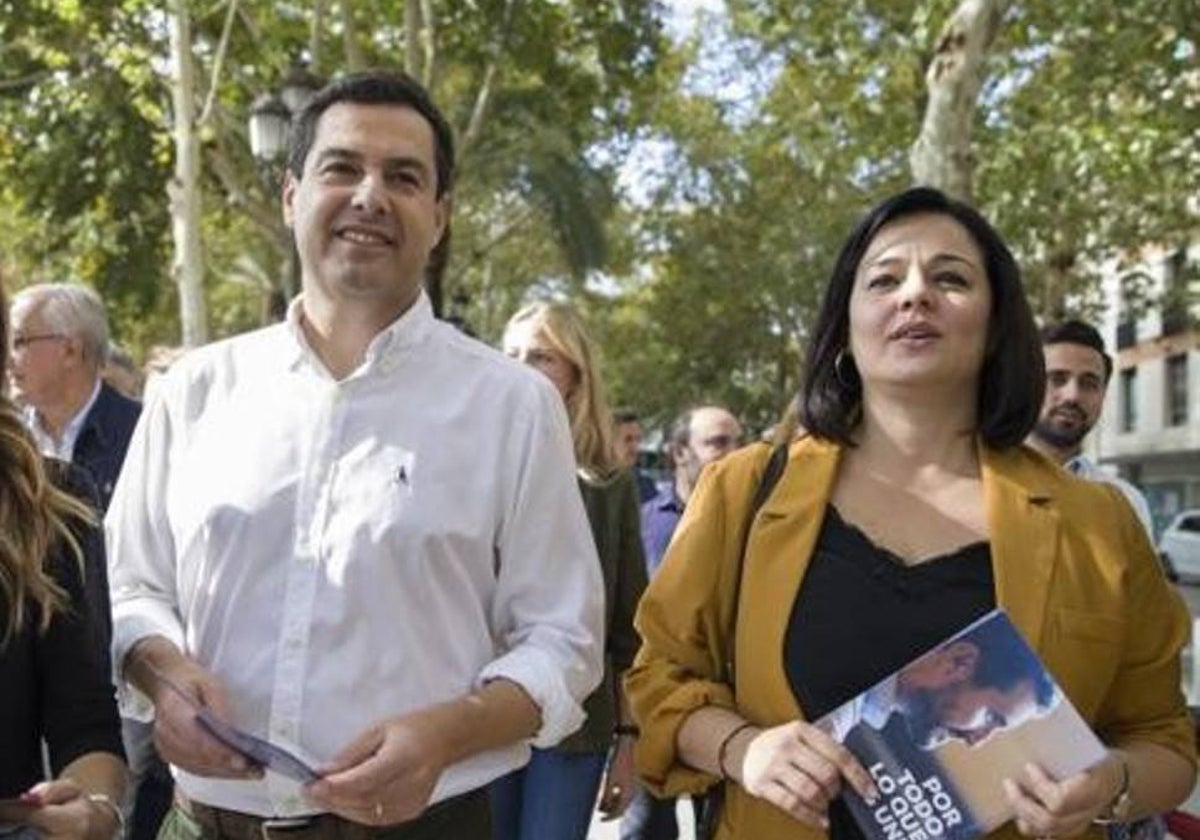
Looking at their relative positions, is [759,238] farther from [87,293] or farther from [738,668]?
[738,668]

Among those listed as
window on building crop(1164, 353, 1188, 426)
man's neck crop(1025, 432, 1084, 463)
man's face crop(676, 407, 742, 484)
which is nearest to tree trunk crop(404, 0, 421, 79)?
man's face crop(676, 407, 742, 484)

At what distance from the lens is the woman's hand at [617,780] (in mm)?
4547

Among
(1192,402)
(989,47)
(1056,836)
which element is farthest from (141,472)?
(1192,402)

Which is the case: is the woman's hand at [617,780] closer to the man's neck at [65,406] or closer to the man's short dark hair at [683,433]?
the man's neck at [65,406]

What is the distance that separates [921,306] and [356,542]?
1.00 meters

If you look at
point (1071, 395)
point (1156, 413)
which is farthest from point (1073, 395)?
point (1156, 413)

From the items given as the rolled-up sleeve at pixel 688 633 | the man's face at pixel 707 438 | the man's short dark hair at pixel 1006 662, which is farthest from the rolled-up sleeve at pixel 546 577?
the man's face at pixel 707 438

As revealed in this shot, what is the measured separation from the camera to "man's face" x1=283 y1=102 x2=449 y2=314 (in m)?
2.62

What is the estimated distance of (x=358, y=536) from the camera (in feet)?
8.21

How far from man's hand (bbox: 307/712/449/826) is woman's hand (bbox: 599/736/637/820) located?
220cm

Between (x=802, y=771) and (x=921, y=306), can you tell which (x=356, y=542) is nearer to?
(x=802, y=771)

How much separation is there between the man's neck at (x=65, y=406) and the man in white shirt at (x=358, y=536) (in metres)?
2.51

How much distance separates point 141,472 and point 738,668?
1073 millimetres

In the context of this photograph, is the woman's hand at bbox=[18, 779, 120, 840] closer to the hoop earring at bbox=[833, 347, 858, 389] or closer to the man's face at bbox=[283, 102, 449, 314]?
the man's face at bbox=[283, 102, 449, 314]
